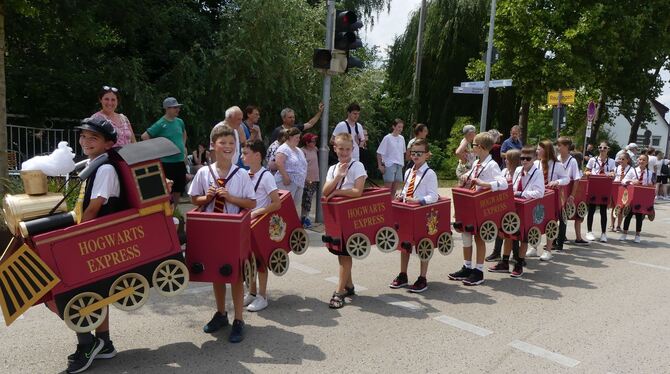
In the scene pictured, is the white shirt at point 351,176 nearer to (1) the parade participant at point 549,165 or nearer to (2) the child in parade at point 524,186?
(2) the child in parade at point 524,186

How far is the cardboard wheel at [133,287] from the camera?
357 cm

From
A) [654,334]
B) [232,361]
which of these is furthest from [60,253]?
[654,334]

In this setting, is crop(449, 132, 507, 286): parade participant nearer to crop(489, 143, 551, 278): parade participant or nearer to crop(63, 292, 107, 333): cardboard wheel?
crop(489, 143, 551, 278): parade participant

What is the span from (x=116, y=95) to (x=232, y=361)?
11.9ft

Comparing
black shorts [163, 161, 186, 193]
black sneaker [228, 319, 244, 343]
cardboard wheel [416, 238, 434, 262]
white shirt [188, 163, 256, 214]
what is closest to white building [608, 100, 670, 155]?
black shorts [163, 161, 186, 193]

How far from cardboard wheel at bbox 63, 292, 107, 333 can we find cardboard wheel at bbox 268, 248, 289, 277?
1.73 meters

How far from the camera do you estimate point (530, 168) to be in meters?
6.81

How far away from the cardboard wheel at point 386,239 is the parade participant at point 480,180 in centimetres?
120

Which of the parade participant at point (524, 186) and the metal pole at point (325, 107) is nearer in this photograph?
the parade participant at point (524, 186)

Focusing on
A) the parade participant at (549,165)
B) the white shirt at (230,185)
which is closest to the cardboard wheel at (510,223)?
the parade participant at (549,165)

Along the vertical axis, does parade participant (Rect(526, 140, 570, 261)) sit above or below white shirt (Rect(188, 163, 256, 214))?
above

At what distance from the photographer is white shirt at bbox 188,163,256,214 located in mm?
4277

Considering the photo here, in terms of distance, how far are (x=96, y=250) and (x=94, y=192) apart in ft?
1.23

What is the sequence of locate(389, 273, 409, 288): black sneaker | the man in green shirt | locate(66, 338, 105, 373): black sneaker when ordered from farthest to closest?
the man in green shirt
locate(389, 273, 409, 288): black sneaker
locate(66, 338, 105, 373): black sneaker
